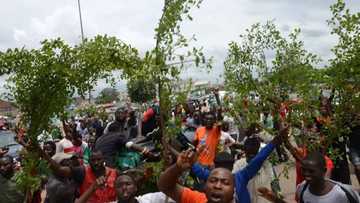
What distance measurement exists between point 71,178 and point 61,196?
1.06 m

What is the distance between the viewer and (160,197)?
4.60 metres

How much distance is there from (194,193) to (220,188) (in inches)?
22.1

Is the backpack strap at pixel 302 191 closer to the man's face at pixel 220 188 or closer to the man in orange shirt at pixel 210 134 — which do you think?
the man's face at pixel 220 188

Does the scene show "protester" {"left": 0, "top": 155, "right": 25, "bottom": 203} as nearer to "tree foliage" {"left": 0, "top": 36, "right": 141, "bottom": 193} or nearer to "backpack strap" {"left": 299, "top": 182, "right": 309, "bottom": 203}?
"tree foliage" {"left": 0, "top": 36, "right": 141, "bottom": 193}

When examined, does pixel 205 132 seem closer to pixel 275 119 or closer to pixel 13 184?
pixel 275 119

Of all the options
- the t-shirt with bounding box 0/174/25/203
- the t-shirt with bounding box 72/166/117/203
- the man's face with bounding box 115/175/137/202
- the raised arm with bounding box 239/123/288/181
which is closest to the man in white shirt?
the raised arm with bounding box 239/123/288/181


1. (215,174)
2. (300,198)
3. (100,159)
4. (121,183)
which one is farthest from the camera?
(100,159)

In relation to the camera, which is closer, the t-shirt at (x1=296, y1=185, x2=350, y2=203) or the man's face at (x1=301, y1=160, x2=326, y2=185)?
the t-shirt at (x1=296, y1=185, x2=350, y2=203)

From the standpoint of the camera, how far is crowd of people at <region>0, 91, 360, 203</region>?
4.14 meters

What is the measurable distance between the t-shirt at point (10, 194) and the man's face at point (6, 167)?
286 mm

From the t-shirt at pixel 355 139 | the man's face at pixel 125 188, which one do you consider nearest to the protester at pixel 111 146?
the man's face at pixel 125 188

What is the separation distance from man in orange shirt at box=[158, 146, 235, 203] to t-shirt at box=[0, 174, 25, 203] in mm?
2304

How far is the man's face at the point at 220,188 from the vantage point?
3.61m

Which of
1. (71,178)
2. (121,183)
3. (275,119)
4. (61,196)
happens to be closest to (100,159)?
(71,178)
